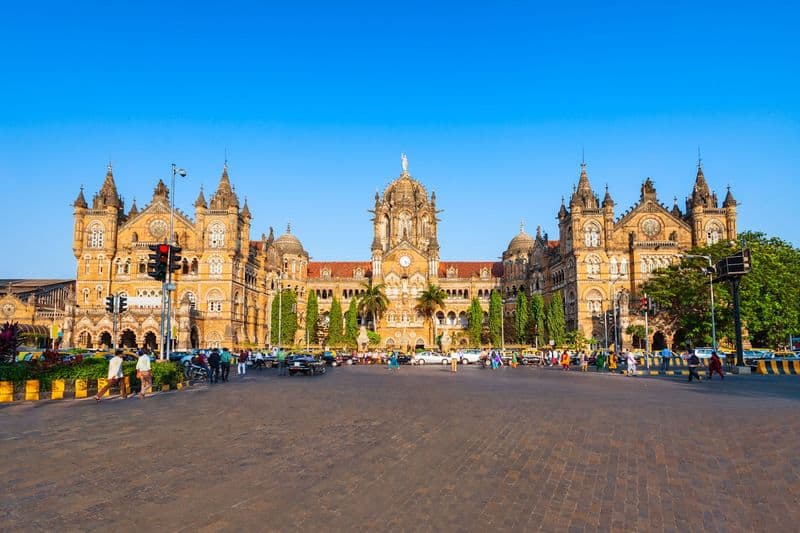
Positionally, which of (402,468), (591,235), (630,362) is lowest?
(402,468)

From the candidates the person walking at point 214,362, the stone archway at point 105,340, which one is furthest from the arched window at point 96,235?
the person walking at point 214,362

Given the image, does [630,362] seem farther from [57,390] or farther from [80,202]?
[80,202]

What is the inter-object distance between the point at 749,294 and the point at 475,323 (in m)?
39.4

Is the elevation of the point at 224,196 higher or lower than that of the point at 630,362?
higher

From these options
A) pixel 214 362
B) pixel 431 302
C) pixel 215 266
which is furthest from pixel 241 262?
pixel 214 362

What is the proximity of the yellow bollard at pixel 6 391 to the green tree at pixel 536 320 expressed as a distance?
2523 inches

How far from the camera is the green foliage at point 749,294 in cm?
5612

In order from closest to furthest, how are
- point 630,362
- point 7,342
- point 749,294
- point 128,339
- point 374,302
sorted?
point 7,342 < point 630,362 < point 749,294 < point 128,339 < point 374,302

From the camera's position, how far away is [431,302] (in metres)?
88.0

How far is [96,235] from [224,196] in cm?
1704

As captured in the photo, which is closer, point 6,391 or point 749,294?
point 6,391

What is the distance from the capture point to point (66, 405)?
20.3 meters

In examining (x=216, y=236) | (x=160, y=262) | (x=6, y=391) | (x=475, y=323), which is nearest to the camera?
(x=6, y=391)

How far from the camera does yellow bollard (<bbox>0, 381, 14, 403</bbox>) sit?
21.4 m
